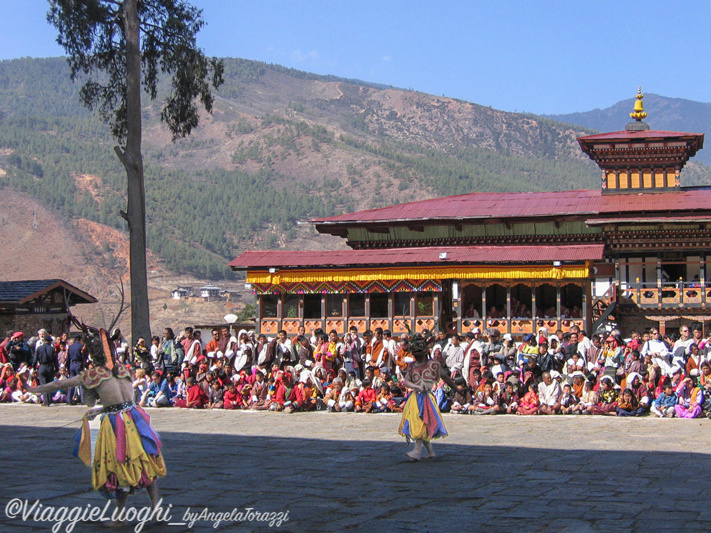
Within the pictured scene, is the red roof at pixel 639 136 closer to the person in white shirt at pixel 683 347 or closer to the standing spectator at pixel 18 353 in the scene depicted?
the person in white shirt at pixel 683 347

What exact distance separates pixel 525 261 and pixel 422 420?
13731 mm

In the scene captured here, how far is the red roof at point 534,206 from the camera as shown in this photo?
93.3 feet

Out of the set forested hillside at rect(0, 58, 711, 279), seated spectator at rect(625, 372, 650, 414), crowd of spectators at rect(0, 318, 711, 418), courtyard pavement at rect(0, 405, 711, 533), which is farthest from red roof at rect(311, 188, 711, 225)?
forested hillside at rect(0, 58, 711, 279)

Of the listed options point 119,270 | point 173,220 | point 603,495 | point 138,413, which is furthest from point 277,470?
point 173,220

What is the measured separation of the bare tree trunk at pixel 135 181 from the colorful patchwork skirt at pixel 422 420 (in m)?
12.6

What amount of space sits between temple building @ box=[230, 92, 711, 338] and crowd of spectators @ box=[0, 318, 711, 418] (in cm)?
451

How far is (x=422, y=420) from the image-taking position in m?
10.4

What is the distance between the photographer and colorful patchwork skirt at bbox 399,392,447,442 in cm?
1034

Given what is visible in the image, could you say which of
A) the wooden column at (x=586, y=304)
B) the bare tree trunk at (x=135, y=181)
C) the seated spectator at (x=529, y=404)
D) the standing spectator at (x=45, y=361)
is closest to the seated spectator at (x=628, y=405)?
the seated spectator at (x=529, y=404)

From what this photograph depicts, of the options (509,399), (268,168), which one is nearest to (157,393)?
(509,399)

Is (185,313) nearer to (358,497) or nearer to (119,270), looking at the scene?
(119,270)

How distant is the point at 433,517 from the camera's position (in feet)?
A: 23.7

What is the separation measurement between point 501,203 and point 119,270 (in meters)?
70.1

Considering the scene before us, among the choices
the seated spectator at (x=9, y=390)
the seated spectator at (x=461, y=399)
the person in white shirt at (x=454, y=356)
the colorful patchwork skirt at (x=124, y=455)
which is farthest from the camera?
the seated spectator at (x=9, y=390)
